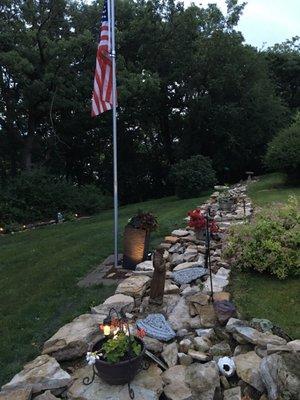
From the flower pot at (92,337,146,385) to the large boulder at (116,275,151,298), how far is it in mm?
1693

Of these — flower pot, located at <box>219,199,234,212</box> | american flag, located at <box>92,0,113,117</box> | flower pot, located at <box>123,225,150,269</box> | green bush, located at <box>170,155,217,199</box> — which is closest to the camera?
flower pot, located at <box>123,225,150,269</box>

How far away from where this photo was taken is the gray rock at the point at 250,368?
3357 mm

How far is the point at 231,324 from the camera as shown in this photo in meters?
4.15

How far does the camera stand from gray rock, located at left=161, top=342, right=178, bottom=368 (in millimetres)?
3747

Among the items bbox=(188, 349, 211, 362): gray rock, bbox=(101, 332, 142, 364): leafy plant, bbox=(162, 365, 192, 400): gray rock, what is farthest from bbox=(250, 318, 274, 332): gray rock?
bbox=(101, 332, 142, 364): leafy plant

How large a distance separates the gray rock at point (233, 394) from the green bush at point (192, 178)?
11754 mm

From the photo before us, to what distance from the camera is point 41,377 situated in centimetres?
355

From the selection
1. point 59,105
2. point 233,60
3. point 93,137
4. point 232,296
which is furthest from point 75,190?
point 232,296

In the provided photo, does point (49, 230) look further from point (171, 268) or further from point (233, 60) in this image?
point (233, 60)

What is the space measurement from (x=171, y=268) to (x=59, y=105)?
12403 millimetres

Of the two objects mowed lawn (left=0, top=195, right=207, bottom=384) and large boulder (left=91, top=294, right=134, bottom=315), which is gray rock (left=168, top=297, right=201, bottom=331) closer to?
large boulder (left=91, top=294, right=134, bottom=315)

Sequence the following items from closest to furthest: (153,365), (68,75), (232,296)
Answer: (153,365), (232,296), (68,75)

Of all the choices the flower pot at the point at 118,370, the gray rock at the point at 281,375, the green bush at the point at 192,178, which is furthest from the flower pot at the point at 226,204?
the flower pot at the point at 118,370

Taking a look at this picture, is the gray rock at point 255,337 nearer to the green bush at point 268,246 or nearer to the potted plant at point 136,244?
the green bush at point 268,246
